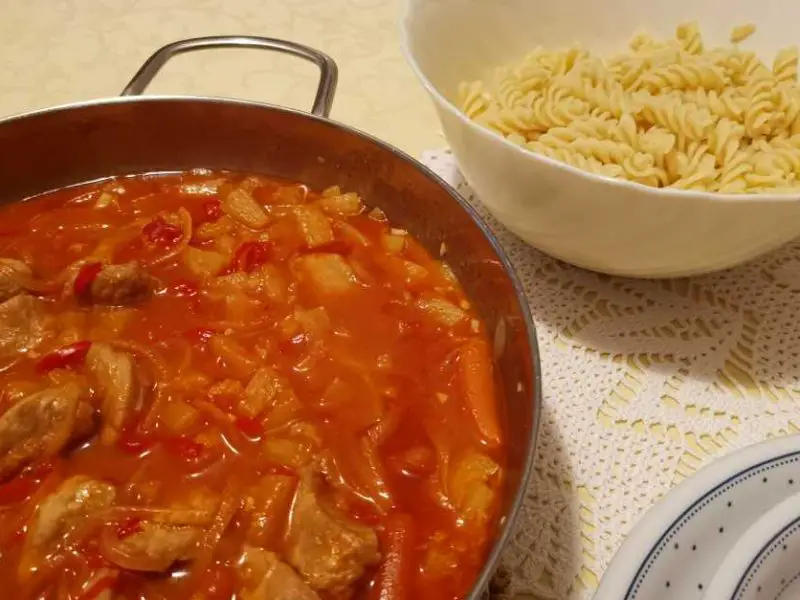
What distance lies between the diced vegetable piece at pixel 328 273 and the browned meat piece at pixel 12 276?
0.65m

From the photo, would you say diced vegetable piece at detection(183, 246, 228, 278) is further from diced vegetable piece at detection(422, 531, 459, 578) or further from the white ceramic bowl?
diced vegetable piece at detection(422, 531, 459, 578)

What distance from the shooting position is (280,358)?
5.41ft

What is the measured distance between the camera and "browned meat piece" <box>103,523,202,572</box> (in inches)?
50.4

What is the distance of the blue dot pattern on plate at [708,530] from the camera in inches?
46.5

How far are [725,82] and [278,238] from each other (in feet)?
4.13

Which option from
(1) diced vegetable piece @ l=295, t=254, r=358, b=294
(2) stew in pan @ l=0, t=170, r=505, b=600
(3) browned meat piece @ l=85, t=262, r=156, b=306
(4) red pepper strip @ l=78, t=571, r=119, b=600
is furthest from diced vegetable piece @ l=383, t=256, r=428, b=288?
(4) red pepper strip @ l=78, t=571, r=119, b=600

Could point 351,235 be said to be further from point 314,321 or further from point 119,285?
point 119,285

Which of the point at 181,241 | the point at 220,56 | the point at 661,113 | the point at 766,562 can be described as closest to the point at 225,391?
the point at 181,241

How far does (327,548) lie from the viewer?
1.29 m

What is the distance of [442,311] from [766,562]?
852 mm

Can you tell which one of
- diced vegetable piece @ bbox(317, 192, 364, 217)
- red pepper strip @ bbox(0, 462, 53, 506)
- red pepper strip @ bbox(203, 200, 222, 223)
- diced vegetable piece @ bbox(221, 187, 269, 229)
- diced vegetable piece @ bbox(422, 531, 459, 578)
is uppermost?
diced vegetable piece @ bbox(317, 192, 364, 217)

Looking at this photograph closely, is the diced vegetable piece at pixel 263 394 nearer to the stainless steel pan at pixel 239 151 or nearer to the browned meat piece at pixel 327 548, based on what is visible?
the browned meat piece at pixel 327 548

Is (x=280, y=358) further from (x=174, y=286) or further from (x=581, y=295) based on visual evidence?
(x=581, y=295)

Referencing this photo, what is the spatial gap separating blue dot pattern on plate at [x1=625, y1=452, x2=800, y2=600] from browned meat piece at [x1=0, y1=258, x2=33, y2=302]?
1.47m
